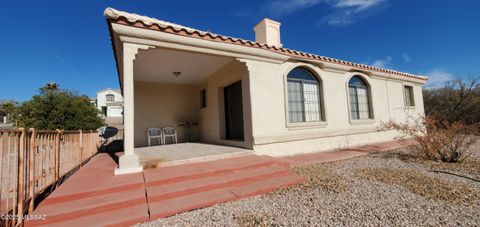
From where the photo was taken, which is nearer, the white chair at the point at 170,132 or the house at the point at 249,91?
the house at the point at 249,91

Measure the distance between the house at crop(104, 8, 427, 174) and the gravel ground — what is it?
6.68 ft

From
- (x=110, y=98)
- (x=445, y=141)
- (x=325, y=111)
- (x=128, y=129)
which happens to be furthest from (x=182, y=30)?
(x=110, y=98)

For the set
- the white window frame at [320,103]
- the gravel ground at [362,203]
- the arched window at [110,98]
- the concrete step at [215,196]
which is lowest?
the gravel ground at [362,203]

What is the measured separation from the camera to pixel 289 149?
618 centimetres

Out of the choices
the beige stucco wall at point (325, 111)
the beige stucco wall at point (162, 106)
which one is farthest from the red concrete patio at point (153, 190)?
the beige stucco wall at point (162, 106)

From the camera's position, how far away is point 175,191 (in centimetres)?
316

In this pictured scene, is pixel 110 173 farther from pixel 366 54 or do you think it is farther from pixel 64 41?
pixel 366 54

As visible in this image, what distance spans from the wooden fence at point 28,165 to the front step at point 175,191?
0.27 m

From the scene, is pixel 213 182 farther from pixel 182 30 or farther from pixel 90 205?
pixel 182 30

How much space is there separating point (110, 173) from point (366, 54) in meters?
16.6

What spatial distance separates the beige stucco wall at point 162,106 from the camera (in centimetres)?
819

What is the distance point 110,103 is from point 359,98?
39258 mm

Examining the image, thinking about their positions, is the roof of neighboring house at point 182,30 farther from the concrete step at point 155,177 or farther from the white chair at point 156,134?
the white chair at point 156,134

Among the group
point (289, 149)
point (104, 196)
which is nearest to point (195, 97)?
point (289, 149)
